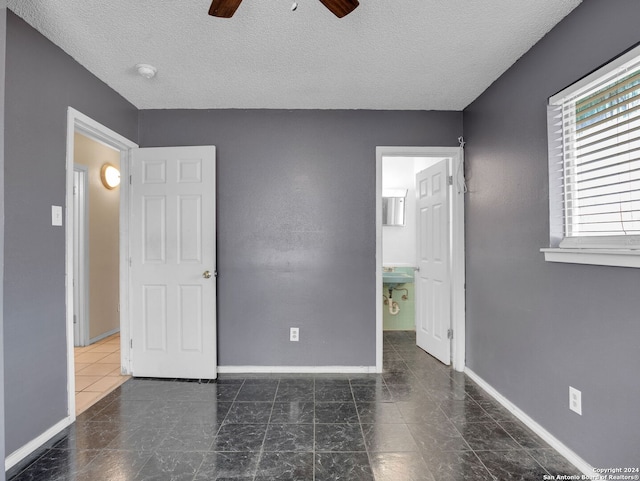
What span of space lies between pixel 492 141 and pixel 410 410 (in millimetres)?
2066

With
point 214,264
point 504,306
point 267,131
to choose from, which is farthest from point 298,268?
point 504,306

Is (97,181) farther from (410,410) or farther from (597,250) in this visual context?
(597,250)

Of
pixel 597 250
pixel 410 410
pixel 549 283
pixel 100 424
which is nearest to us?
pixel 597 250

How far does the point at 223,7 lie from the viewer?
4.89ft

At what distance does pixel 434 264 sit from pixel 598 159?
190 centimetres

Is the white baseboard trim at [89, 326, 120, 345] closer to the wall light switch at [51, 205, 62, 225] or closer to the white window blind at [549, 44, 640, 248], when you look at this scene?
the wall light switch at [51, 205, 62, 225]

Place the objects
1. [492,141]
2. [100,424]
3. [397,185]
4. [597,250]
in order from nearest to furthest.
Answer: [597,250] → [100,424] → [492,141] → [397,185]

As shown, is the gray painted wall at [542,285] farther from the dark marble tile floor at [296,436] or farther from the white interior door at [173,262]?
the white interior door at [173,262]

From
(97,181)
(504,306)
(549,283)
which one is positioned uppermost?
(97,181)

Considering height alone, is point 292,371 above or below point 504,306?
below

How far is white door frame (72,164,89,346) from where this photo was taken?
3834mm

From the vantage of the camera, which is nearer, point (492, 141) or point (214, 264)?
point (492, 141)

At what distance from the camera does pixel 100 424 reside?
2205 mm

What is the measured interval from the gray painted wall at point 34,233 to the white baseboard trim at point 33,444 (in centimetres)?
3
